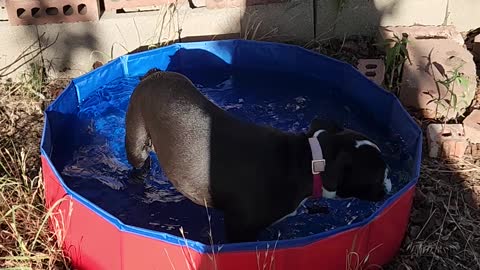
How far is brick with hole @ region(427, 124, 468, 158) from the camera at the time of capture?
4.63m

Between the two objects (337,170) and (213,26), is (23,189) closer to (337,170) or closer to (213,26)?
(337,170)

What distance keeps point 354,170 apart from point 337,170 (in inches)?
3.9

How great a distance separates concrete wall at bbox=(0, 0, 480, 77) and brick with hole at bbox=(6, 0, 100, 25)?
5 cm

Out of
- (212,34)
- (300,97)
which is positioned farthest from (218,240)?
(212,34)

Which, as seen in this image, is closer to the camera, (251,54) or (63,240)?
(63,240)

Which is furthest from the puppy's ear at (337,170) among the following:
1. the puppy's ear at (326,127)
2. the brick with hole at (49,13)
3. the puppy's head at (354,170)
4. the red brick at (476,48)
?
the brick with hole at (49,13)

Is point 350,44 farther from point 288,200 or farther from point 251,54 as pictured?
point 288,200

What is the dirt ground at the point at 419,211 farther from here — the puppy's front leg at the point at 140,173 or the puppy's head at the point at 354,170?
the puppy's front leg at the point at 140,173

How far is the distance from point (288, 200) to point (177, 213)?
0.87m

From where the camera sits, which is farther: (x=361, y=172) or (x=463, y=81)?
(x=463, y=81)

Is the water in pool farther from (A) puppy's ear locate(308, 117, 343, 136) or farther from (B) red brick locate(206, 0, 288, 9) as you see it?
(A) puppy's ear locate(308, 117, 343, 136)

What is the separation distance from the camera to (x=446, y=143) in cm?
463

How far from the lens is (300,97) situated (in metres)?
5.34

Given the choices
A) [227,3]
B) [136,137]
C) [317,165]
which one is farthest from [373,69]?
[136,137]
